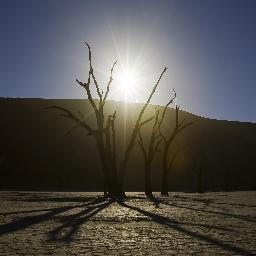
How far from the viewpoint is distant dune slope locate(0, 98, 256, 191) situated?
65.9m

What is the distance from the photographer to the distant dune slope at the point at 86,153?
65938 millimetres

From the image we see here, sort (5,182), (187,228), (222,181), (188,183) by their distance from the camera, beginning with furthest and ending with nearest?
(222,181) < (188,183) < (5,182) < (187,228)

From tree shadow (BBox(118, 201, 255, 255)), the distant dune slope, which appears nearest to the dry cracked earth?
tree shadow (BBox(118, 201, 255, 255))

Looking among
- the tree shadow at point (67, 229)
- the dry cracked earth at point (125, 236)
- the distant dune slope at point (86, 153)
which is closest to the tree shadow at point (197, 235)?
the dry cracked earth at point (125, 236)

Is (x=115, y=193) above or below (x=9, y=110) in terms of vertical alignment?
below

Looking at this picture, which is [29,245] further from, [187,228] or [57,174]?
[57,174]

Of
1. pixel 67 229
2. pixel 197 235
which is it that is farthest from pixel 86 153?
pixel 197 235

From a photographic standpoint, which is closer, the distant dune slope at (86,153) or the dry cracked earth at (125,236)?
the dry cracked earth at (125,236)

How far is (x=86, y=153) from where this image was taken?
2948 inches

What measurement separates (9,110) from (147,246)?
86.4 m

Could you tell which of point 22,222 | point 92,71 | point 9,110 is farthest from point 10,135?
point 22,222

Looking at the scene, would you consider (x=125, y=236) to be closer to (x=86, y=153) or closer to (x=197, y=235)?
(x=197, y=235)

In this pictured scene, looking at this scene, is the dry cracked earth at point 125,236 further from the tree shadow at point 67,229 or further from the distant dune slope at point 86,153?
the distant dune slope at point 86,153

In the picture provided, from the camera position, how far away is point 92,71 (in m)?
22.7
